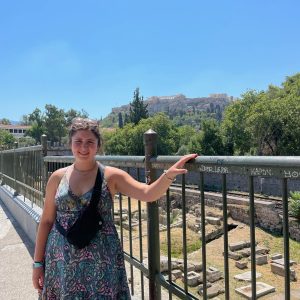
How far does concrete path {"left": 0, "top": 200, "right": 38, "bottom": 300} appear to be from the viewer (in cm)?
420

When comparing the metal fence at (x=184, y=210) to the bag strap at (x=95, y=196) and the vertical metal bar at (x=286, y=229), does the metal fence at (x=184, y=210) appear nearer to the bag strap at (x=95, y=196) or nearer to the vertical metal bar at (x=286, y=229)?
the vertical metal bar at (x=286, y=229)

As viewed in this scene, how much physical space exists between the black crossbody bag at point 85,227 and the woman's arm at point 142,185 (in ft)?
0.68

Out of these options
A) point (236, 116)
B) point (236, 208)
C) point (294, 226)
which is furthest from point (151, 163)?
point (236, 116)

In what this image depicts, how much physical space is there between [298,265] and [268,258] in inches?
62.2

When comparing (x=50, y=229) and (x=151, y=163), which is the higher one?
(x=151, y=163)

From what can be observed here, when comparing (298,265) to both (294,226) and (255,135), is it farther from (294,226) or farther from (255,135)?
(255,135)

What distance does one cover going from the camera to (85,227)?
7.33 feet

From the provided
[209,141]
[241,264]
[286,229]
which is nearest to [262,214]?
[241,264]

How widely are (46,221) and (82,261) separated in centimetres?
42

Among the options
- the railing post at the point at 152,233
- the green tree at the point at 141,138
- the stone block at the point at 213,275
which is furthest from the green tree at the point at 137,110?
the railing post at the point at 152,233

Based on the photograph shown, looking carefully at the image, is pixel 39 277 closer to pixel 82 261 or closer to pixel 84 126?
pixel 82 261

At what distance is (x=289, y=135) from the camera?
110 ft

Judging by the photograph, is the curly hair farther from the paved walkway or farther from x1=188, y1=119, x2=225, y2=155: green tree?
x1=188, y1=119, x2=225, y2=155: green tree

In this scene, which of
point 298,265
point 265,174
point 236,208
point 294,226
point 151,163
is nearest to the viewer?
point 265,174
